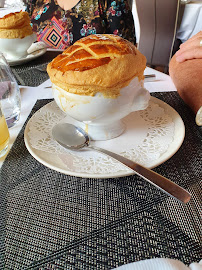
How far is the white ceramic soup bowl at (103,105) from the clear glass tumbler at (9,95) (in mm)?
167

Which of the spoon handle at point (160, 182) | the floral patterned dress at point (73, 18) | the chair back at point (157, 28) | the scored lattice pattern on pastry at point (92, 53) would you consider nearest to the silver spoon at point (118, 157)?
the spoon handle at point (160, 182)

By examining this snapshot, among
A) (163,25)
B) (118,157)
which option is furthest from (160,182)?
(163,25)

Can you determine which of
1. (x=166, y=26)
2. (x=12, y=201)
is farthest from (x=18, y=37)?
(x=166, y=26)

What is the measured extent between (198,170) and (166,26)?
167 centimetres

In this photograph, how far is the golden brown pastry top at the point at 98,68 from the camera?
36 centimetres

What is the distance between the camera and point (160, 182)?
323 millimetres

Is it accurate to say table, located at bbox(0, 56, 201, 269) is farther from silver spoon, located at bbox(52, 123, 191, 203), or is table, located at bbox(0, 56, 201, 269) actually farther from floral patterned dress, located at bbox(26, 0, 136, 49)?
floral patterned dress, located at bbox(26, 0, 136, 49)

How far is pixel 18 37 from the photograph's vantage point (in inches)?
32.4

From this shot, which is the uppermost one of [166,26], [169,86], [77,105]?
[77,105]

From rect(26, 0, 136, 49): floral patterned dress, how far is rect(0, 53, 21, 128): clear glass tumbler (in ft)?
2.85

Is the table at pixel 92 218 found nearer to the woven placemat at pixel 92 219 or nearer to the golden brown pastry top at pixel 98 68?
the woven placemat at pixel 92 219

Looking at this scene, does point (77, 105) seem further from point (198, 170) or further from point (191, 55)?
point (191, 55)

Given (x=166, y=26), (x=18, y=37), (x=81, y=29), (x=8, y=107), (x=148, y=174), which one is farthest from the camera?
(x=166, y=26)

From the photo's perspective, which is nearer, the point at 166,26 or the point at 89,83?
the point at 89,83
